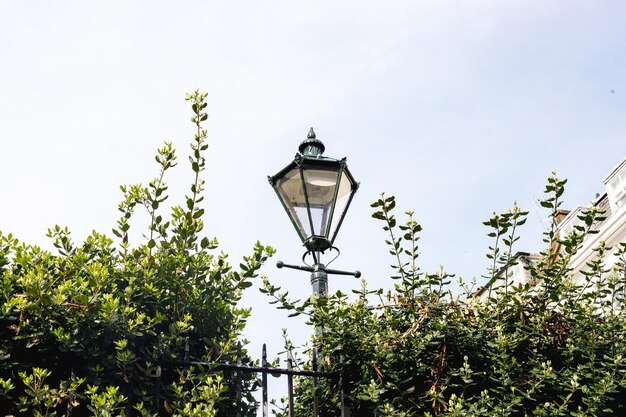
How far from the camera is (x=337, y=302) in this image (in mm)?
5367

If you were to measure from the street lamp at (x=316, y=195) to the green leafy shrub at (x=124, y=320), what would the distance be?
936 millimetres

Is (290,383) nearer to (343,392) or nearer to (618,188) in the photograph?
(343,392)

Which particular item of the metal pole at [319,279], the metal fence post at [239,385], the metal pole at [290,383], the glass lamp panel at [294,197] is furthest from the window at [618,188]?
the metal fence post at [239,385]

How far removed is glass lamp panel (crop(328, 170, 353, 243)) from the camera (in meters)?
6.08

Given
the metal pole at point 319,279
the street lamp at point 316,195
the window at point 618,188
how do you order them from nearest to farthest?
the metal pole at point 319,279 < the street lamp at point 316,195 < the window at point 618,188

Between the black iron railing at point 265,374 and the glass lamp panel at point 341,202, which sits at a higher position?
the glass lamp panel at point 341,202

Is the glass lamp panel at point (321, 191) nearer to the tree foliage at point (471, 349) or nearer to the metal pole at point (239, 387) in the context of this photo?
the tree foliage at point (471, 349)

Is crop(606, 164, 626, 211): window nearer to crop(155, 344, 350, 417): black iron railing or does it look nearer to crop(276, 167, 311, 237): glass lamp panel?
crop(276, 167, 311, 237): glass lamp panel

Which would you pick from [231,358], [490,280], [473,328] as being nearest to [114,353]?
[231,358]

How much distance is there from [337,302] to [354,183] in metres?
1.24

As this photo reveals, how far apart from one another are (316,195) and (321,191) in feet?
0.17

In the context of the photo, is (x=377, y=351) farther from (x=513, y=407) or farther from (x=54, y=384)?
(x=54, y=384)

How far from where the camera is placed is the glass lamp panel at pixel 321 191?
6080 millimetres

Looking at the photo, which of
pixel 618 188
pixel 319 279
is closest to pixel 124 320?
pixel 319 279
